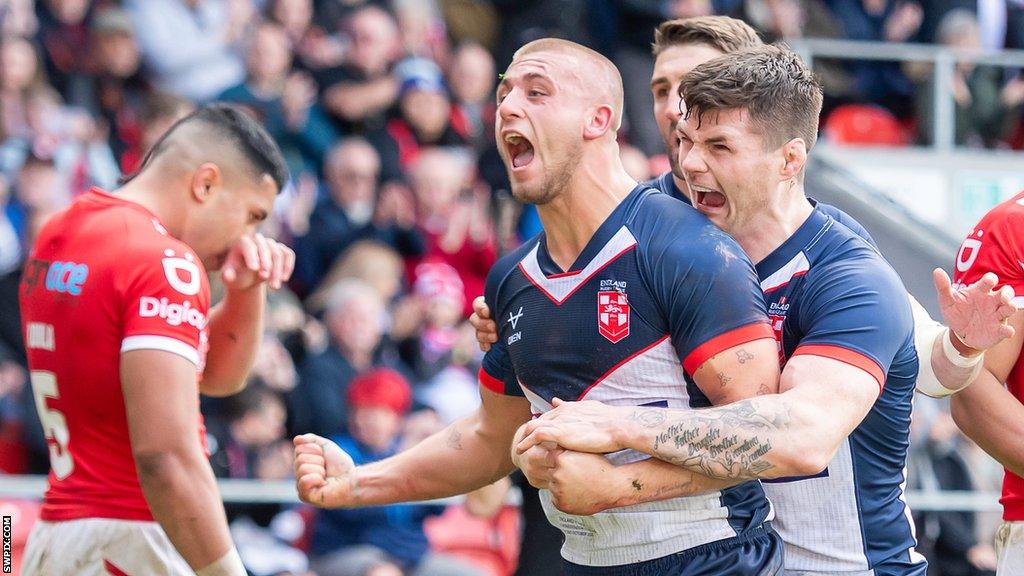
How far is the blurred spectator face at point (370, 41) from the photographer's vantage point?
11477 millimetres

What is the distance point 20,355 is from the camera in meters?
9.04

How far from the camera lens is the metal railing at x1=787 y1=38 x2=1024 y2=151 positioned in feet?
41.2

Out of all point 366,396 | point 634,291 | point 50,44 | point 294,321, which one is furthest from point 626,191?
point 50,44

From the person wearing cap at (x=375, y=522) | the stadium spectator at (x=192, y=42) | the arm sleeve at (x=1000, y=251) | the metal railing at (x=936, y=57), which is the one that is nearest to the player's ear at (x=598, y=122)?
the arm sleeve at (x=1000, y=251)

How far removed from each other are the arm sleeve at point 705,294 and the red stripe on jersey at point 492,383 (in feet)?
3.24

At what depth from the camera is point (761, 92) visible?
4551 millimetres

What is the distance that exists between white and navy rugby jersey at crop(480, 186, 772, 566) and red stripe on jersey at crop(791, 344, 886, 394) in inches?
6.7

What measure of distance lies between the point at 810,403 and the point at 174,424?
2253 millimetres

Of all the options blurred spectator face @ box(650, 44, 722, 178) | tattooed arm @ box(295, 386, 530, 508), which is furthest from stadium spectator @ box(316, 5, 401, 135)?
tattooed arm @ box(295, 386, 530, 508)

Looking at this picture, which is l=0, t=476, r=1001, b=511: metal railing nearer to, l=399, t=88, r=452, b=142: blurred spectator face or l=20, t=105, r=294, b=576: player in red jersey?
l=20, t=105, r=294, b=576: player in red jersey

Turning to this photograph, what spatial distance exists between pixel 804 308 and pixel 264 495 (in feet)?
14.4

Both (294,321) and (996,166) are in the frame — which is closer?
(294,321)

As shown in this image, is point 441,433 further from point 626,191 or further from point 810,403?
point 810,403
